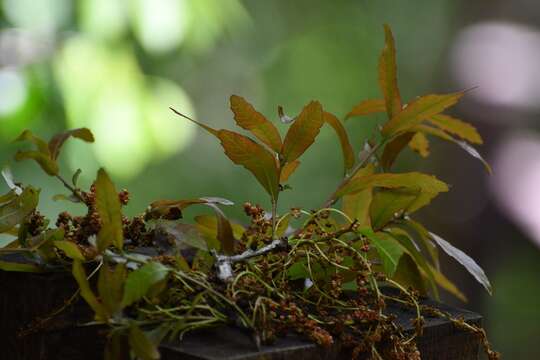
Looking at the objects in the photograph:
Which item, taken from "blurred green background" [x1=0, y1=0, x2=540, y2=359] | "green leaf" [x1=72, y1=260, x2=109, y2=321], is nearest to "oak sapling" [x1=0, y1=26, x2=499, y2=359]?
"green leaf" [x1=72, y1=260, x2=109, y2=321]

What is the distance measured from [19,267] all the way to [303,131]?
0.22 meters

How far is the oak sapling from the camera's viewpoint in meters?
0.52

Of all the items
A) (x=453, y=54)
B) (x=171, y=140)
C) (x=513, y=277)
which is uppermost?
(x=453, y=54)

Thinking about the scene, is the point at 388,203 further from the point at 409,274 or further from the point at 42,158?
the point at 42,158

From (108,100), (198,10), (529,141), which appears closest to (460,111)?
(529,141)

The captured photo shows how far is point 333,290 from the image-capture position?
1.88 ft

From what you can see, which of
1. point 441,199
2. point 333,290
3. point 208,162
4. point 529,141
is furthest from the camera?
point 208,162

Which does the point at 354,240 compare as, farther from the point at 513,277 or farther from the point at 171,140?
the point at 513,277

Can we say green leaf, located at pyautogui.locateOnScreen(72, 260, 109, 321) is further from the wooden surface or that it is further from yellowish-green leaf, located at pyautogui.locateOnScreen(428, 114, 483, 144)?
yellowish-green leaf, located at pyautogui.locateOnScreen(428, 114, 483, 144)

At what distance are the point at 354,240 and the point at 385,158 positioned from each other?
122 mm

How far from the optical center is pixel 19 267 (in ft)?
1.90

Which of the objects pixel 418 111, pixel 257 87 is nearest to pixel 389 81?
pixel 418 111

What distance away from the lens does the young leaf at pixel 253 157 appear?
0.58 m

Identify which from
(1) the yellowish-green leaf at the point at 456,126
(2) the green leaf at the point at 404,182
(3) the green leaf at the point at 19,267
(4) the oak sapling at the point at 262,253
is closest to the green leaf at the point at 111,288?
(4) the oak sapling at the point at 262,253
